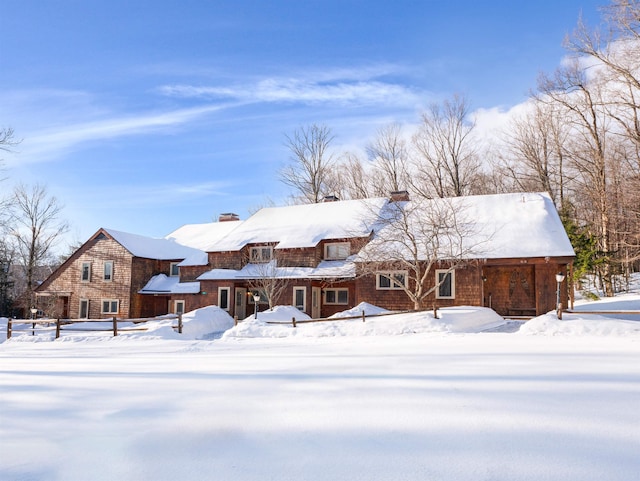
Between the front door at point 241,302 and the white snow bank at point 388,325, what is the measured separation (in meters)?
8.44

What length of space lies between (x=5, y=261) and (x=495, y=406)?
44.8 m

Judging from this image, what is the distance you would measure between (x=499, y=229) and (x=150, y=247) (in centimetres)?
2429

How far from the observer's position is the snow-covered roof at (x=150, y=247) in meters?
34.6

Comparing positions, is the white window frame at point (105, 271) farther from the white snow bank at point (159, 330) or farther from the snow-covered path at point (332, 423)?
the snow-covered path at point (332, 423)

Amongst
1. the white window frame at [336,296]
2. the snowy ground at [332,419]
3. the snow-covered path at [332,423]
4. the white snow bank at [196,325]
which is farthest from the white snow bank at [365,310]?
the snow-covered path at [332,423]

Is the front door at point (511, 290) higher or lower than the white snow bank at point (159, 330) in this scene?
higher

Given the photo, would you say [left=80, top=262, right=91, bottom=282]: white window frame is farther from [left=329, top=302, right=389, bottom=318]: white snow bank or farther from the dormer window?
[left=329, top=302, right=389, bottom=318]: white snow bank

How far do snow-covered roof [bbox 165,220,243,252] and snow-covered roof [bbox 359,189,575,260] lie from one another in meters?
14.6

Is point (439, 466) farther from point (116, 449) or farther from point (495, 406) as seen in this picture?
point (116, 449)

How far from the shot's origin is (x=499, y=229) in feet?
81.1

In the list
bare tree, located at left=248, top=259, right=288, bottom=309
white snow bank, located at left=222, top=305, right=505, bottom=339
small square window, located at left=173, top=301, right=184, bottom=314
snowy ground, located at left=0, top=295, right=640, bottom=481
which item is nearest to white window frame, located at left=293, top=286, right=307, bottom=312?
bare tree, located at left=248, top=259, right=288, bottom=309

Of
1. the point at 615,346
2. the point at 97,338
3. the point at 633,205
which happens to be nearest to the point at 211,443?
the point at 615,346

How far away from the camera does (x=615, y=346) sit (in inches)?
452

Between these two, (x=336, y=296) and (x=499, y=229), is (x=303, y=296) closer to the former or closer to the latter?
(x=336, y=296)
